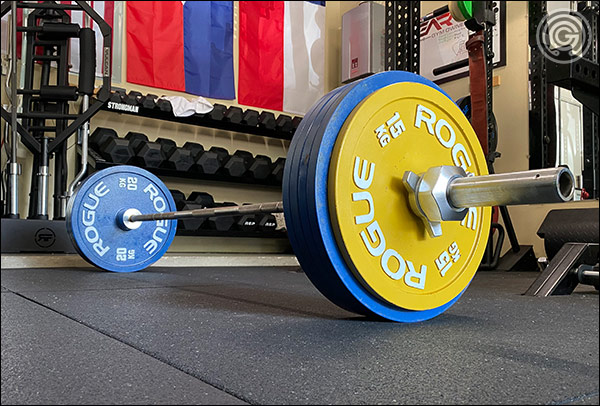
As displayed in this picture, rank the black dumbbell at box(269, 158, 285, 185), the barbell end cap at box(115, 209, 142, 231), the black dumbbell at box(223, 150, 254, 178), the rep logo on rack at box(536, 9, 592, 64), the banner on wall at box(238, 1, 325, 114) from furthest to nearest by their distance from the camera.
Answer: the banner on wall at box(238, 1, 325, 114)
the black dumbbell at box(269, 158, 285, 185)
the black dumbbell at box(223, 150, 254, 178)
the barbell end cap at box(115, 209, 142, 231)
the rep logo on rack at box(536, 9, 592, 64)

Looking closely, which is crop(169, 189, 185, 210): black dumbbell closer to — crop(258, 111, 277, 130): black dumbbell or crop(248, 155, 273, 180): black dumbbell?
crop(248, 155, 273, 180): black dumbbell

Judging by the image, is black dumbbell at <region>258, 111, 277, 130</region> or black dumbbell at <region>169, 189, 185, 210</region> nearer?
black dumbbell at <region>169, 189, 185, 210</region>

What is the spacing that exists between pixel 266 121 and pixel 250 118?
118 millimetres

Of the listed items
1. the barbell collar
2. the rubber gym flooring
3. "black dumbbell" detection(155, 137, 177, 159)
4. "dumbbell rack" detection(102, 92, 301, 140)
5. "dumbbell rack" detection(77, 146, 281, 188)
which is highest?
"dumbbell rack" detection(102, 92, 301, 140)

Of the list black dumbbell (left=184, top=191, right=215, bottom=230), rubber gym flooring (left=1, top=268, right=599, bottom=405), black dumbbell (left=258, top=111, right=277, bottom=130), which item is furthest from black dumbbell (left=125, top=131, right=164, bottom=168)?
rubber gym flooring (left=1, top=268, right=599, bottom=405)

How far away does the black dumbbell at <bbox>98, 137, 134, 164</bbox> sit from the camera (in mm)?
2781

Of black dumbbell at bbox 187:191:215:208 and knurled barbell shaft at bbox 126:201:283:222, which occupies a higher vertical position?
black dumbbell at bbox 187:191:215:208

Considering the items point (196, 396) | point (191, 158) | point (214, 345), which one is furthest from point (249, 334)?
point (191, 158)

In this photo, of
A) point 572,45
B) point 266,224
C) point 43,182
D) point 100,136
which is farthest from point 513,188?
Answer: point 266,224

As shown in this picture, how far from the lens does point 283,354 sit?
0.62m

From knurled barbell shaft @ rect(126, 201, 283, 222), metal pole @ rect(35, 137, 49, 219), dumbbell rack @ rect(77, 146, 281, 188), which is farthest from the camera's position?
dumbbell rack @ rect(77, 146, 281, 188)

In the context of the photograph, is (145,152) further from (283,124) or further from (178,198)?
(283,124)

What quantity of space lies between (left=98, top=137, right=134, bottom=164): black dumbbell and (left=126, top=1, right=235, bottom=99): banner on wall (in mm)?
602

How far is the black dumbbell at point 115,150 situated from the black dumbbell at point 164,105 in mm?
315
